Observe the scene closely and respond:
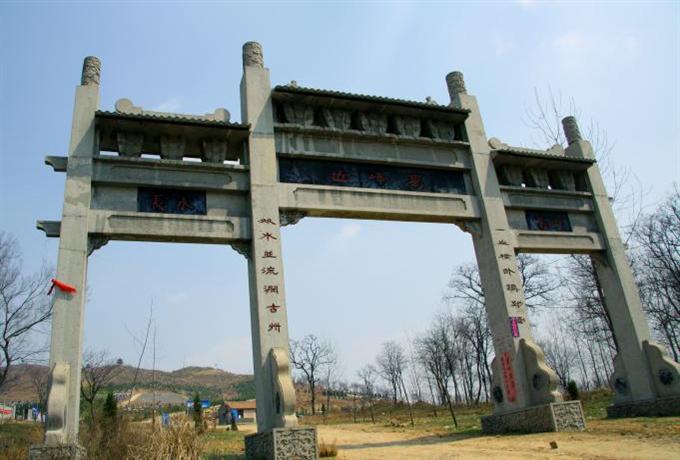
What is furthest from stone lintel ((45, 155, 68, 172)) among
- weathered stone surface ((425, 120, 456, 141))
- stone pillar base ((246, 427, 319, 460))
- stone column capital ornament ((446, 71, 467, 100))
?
stone column capital ornament ((446, 71, 467, 100))

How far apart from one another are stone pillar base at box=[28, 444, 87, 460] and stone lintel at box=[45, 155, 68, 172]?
15.3ft

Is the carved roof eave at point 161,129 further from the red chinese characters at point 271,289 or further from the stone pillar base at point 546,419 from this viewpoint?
the stone pillar base at point 546,419

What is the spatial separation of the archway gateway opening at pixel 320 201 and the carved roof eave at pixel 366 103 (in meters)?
0.04

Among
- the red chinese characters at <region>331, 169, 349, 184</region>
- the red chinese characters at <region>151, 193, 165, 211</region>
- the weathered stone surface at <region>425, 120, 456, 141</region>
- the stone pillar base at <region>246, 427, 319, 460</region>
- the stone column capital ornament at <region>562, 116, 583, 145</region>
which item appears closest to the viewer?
the stone pillar base at <region>246, 427, 319, 460</region>

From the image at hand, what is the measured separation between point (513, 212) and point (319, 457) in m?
7.34

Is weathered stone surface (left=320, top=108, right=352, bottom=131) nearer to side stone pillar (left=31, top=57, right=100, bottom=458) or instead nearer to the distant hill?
side stone pillar (left=31, top=57, right=100, bottom=458)

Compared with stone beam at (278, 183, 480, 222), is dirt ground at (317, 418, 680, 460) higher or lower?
lower

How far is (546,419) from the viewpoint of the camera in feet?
31.2

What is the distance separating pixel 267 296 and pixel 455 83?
7.89 metres

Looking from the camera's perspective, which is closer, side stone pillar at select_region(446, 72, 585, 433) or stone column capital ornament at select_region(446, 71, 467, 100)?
side stone pillar at select_region(446, 72, 585, 433)

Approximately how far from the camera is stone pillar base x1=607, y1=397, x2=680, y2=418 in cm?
1066

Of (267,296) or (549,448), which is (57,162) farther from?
(549,448)

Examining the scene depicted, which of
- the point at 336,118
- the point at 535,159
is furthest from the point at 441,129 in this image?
the point at 336,118

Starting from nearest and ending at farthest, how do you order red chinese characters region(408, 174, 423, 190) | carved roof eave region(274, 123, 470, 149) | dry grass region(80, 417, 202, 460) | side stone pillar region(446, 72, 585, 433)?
1. dry grass region(80, 417, 202, 460)
2. side stone pillar region(446, 72, 585, 433)
3. carved roof eave region(274, 123, 470, 149)
4. red chinese characters region(408, 174, 423, 190)
